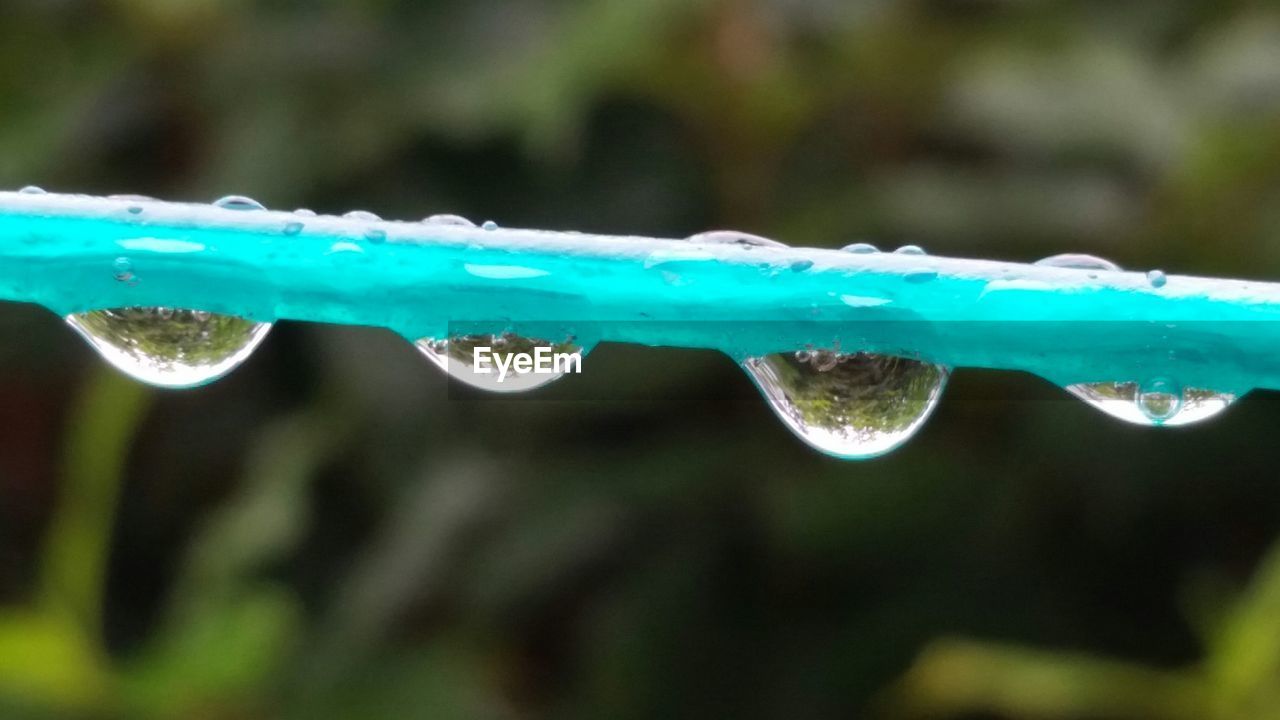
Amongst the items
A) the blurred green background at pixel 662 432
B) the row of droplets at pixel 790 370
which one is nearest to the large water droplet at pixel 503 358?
the row of droplets at pixel 790 370

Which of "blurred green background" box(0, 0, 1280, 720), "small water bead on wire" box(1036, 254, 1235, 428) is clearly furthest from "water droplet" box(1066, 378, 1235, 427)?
"blurred green background" box(0, 0, 1280, 720)

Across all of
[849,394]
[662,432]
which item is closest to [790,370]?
[849,394]

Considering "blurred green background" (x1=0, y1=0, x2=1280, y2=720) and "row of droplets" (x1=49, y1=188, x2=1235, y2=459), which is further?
"blurred green background" (x1=0, y1=0, x2=1280, y2=720)

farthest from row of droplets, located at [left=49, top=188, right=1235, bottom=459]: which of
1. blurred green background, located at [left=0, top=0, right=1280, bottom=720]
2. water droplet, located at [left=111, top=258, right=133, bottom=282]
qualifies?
blurred green background, located at [left=0, top=0, right=1280, bottom=720]

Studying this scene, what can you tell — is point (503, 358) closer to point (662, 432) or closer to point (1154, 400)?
point (1154, 400)

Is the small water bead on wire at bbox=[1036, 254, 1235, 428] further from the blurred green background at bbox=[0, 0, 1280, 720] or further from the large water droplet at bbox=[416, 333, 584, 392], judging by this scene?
the blurred green background at bbox=[0, 0, 1280, 720]

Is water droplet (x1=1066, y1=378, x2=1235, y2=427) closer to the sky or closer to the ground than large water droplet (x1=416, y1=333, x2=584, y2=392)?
closer to the ground
